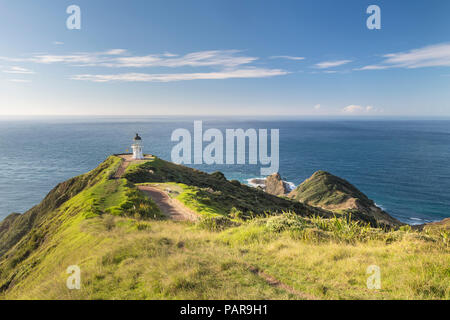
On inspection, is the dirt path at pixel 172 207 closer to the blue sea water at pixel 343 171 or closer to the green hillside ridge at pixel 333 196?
the green hillside ridge at pixel 333 196

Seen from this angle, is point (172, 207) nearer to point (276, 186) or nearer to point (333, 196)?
point (333, 196)

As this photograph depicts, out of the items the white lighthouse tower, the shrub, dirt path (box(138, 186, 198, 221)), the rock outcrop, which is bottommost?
the rock outcrop

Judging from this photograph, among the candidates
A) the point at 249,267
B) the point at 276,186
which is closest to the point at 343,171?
the point at 276,186

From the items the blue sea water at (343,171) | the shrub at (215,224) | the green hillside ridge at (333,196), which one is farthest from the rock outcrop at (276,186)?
the shrub at (215,224)

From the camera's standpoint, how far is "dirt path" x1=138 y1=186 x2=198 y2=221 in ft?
63.3

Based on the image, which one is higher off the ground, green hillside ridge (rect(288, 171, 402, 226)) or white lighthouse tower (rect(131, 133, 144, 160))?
white lighthouse tower (rect(131, 133, 144, 160))

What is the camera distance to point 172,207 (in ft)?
72.2

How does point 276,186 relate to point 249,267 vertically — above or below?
below

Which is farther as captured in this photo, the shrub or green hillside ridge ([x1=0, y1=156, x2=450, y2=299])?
the shrub

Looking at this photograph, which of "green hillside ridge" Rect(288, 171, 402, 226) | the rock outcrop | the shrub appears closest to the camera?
the shrub

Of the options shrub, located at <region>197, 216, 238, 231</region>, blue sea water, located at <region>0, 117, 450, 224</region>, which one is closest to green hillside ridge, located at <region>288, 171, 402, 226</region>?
blue sea water, located at <region>0, 117, 450, 224</region>

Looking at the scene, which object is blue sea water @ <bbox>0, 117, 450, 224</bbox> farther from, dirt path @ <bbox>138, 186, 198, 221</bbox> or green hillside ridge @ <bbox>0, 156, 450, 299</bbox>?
green hillside ridge @ <bbox>0, 156, 450, 299</bbox>

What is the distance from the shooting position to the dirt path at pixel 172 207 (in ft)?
63.3
